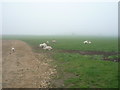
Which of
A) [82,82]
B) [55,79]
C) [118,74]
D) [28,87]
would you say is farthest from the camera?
[118,74]

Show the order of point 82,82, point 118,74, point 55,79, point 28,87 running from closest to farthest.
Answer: point 28,87 < point 82,82 < point 55,79 < point 118,74

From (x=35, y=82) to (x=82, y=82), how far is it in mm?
3114

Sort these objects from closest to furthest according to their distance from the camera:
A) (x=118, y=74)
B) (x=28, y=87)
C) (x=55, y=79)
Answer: (x=28, y=87) → (x=55, y=79) → (x=118, y=74)

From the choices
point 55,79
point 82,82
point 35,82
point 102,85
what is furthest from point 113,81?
point 35,82

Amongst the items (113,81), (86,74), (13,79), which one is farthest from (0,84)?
(113,81)

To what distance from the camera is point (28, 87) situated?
12.2 metres

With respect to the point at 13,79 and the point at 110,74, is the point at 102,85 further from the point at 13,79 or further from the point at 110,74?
the point at 13,79

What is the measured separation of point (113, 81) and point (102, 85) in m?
1.21

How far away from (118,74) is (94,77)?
2.11 m

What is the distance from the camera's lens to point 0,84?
42.1 ft

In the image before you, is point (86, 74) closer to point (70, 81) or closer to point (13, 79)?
point (70, 81)

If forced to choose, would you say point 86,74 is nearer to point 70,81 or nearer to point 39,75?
point 70,81

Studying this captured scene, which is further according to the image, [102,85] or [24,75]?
[24,75]

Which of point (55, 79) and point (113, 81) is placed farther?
point (55, 79)
